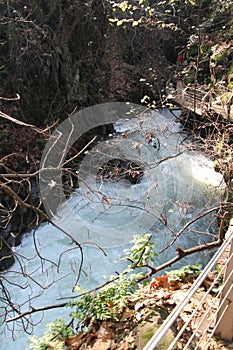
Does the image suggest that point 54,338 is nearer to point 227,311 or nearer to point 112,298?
point 112,298

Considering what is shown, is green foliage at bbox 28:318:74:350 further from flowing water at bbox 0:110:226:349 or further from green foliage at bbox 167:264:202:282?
flowing water at bbox 0:110:226:349

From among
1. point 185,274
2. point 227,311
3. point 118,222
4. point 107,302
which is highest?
point 227,311

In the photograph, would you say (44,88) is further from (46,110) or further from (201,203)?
(201,203)

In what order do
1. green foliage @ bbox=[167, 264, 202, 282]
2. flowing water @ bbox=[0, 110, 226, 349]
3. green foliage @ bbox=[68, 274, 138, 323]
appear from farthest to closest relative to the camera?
1. flowing water @ bbox=[0, 110, 226, 349]
2. green foliage @ bbox=[167, 264, 202, 282]
3. green foliage @ bbox=[68, 274, 138, 323]

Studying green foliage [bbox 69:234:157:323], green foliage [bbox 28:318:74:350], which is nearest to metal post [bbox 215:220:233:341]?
green foliage [bbox 69:234:157:323]

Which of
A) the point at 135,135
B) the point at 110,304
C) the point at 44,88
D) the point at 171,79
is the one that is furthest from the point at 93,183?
the point at 171,79

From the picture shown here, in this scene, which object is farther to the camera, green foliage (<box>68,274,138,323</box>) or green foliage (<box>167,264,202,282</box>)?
green foliage (<box>167,264,202,282</box>)

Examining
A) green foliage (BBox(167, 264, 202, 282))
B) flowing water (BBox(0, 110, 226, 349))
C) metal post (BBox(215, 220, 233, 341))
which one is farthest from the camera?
flowing water (BBox(0, 110, 226, 349))

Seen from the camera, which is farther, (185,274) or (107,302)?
(185,274)

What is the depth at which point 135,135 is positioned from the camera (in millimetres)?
5102

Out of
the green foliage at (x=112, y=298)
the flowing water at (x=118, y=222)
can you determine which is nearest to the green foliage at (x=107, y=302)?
the green foliage at (x=112, y=298)

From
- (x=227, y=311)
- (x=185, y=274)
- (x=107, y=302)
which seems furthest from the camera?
(x=185, y=274)

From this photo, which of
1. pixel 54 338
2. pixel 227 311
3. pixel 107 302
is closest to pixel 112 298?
pixel 107 302

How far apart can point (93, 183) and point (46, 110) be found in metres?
3.04
